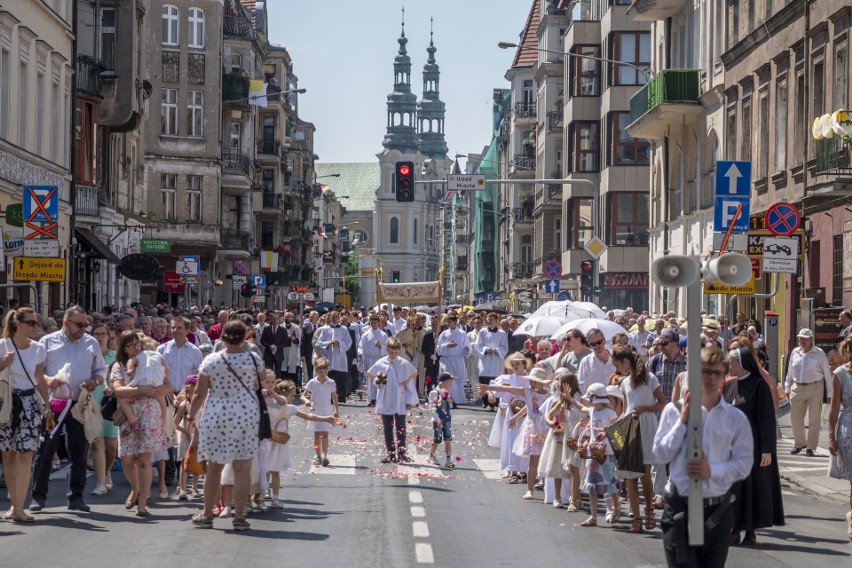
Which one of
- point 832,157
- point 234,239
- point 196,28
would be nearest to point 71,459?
point 832,157

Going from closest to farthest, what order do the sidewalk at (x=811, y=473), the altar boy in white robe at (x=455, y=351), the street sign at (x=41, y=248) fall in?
the sidewalk at (x=811, y=473)
the street sign at (x=41, y=248)
the altar boy in white robe at (x=455, y=351)

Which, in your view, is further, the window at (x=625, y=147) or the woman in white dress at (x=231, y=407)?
the window at (x=625, y=147)

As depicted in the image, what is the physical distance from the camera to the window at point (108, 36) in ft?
143

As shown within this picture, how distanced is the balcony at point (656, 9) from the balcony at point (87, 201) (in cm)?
1454

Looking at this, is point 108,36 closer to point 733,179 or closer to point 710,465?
point 733,179

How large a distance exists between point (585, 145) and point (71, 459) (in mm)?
52473

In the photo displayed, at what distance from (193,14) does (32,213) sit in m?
48.1

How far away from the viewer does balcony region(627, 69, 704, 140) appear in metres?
40.9

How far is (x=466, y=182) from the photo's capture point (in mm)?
47562

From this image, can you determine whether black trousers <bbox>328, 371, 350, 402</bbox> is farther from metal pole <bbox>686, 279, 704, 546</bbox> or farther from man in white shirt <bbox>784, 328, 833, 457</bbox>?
metal pole <bbox>686, 279, 704, 546</bbox>

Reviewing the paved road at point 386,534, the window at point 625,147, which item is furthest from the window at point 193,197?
the paved road at point 386,534

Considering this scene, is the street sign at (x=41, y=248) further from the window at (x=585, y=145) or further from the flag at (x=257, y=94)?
the flag at (x=257, y=94)

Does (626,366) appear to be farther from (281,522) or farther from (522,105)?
(522,105)

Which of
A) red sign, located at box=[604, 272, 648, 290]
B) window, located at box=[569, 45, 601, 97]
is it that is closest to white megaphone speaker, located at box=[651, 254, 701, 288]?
red sign, located at box=[604, 272, 648, 290]
